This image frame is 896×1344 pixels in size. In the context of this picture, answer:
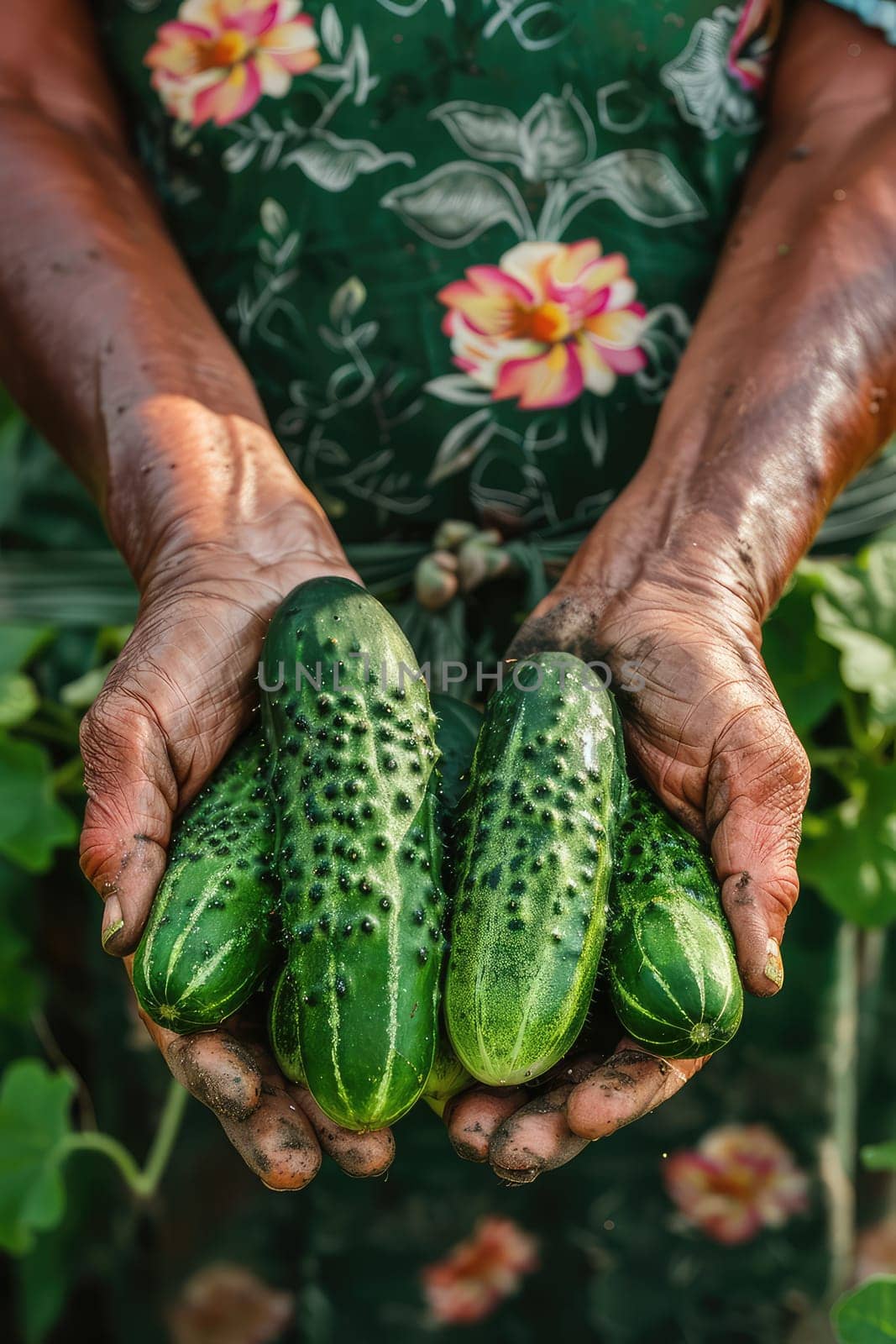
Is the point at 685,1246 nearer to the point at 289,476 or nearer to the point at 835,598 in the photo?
the point at 835,598

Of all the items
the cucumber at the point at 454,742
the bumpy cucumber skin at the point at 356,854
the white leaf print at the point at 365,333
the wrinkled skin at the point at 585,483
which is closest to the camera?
the bumpy cucumber skin at the point at 356,854

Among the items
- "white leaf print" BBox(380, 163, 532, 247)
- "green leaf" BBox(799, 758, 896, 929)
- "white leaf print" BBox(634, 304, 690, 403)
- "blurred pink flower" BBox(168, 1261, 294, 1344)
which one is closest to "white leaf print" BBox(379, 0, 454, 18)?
"white leaf print" BBox(380, 163, 532, 247)

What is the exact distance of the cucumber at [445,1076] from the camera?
1535 mm

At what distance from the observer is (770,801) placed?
157 centimetres

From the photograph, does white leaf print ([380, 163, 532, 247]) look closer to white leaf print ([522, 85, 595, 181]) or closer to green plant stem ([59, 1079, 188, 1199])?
white leaf print ([522, 85, 595, 181])

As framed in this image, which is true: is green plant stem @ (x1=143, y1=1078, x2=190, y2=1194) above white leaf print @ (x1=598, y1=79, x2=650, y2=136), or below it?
Answer: below

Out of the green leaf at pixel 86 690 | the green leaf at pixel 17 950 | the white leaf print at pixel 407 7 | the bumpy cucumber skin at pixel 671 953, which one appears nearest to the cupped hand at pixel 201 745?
the bumpy cucumber skin at pixel 671 953

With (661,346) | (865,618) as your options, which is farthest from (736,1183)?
(661,346)

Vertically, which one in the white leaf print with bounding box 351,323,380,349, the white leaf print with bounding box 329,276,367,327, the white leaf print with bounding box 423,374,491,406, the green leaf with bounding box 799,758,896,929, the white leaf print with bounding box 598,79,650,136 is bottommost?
the green leaf with bounding box 799,758,896,929

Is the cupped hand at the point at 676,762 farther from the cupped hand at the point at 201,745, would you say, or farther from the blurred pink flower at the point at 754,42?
the blurred pink flower at the point at 754,42

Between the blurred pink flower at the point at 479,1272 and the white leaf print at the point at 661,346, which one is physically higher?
the white leaf print at the point at 661,346

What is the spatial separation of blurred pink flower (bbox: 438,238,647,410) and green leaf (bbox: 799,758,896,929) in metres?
0.86

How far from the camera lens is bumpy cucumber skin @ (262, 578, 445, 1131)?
4.65 feet

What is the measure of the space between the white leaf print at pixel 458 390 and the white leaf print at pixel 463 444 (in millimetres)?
22
